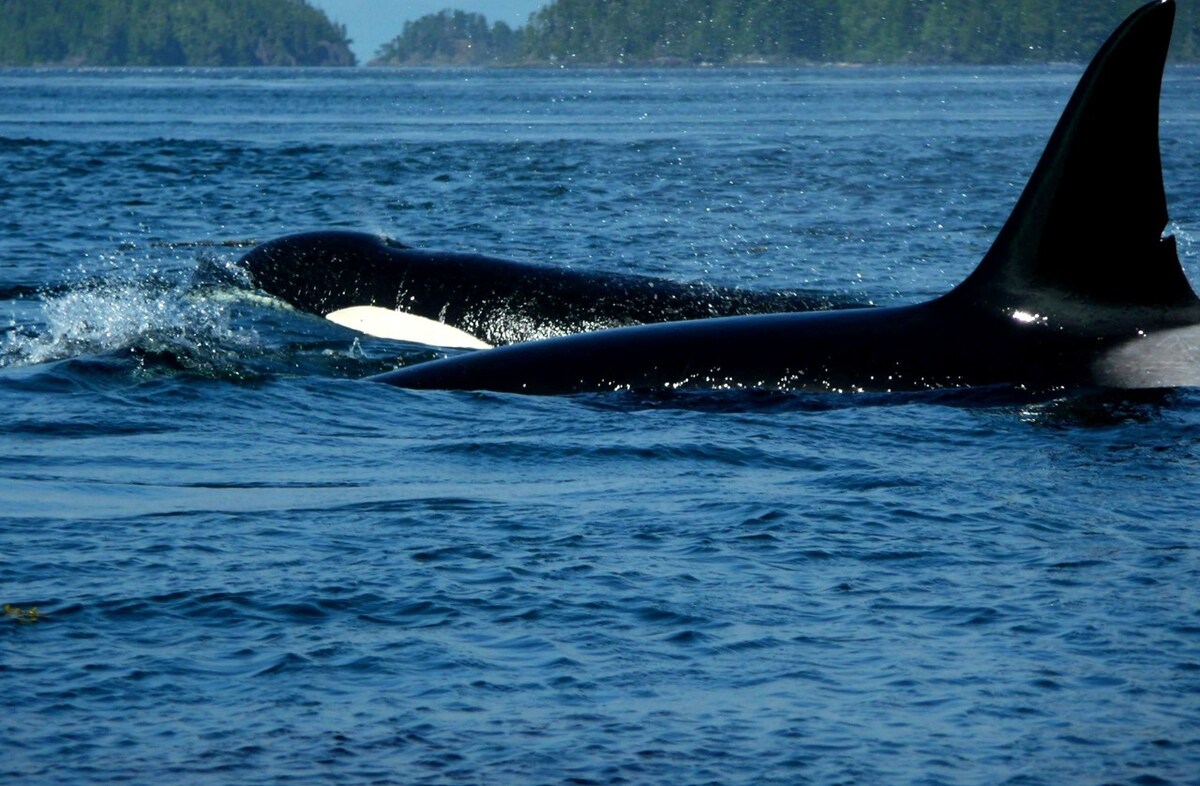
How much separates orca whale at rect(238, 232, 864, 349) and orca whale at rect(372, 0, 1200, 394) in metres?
2.71

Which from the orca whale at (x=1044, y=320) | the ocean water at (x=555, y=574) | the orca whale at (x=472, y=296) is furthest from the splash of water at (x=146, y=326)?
the orca whale at (x=1044, y=320)

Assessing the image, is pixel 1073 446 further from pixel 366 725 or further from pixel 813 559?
pixel 366 725

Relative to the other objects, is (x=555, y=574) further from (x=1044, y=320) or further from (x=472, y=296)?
(x=472, y=296)

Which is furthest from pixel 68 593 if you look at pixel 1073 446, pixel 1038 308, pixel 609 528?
pixel 1038 308

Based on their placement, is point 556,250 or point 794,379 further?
point 556,250

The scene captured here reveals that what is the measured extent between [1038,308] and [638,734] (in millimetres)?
5397

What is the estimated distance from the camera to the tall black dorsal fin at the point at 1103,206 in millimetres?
9250

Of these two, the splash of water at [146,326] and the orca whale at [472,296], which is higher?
the orca whale at [472,296]

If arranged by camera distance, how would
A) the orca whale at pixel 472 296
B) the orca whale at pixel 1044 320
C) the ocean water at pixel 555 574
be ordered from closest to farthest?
1. the ocean water at pixel 555 574
2. the orca whale at pixel 1044 320
3. the orca whale at pixel 472 296

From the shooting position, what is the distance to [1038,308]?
10.0 meters

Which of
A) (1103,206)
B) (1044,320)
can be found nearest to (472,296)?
(1044,320)

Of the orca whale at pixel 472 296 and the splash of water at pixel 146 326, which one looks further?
the orca whale at pixel 472 296

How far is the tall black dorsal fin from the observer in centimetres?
925

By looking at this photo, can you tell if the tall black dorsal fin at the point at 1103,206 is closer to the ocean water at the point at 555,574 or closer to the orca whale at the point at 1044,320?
the orca whale at the point at 1044,320
